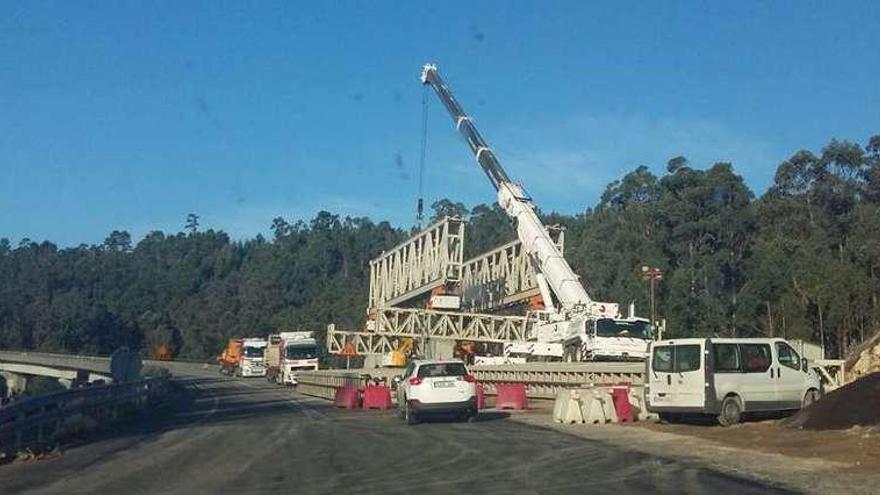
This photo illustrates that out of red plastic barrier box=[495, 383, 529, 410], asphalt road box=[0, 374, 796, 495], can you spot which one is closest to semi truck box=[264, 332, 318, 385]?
red plastic barrier box=[495, 383, 529, 410]

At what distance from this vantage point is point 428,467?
1566 cm

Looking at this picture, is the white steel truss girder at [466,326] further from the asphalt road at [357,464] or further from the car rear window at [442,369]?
the asphalt road at [357,464]

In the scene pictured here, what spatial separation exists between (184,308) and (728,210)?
105436 mm

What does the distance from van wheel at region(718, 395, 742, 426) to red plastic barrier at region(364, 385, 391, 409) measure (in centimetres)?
1580

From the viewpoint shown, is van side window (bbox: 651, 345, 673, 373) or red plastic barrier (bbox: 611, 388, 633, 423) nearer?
van side window (bbox: 651, 345, 673, 373)

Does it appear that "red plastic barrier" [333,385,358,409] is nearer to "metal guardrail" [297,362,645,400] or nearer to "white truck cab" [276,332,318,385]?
"metal guardrail" [297,362,645,400]

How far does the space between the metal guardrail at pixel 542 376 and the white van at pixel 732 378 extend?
435cm

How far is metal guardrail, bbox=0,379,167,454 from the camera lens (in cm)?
1988

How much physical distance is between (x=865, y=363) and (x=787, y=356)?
11.5 m

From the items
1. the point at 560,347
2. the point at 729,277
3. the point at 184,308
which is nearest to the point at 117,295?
the point at 184,308

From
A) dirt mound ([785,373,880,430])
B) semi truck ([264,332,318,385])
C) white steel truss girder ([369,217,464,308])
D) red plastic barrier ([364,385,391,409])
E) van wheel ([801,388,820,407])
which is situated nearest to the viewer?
dirt mound ([785,373,880,430])

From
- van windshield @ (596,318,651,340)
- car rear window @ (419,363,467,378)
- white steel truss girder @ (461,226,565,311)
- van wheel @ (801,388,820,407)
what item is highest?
white steel truss girder @ (461,226,565,311)

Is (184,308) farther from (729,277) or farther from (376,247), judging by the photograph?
(729,277)

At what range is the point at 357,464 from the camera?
53.6 feet
